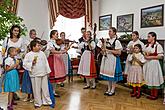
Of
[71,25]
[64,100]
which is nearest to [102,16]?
[71,25]

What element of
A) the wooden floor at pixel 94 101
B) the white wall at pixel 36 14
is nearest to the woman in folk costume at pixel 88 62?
the wooden floor at pixel 94 101

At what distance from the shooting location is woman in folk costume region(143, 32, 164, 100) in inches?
173

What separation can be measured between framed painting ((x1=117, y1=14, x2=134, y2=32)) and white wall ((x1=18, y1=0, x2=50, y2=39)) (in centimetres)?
202

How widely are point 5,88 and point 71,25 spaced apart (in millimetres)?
3945

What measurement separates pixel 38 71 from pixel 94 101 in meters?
1.23

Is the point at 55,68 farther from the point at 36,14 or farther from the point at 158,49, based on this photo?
the point at 36,14

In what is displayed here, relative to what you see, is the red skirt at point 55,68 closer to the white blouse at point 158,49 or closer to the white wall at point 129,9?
the white blouse at point 158,49

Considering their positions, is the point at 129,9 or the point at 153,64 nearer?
the point at 153,64

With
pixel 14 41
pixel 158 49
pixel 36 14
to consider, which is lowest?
pixel 158 49

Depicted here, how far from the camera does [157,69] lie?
175 inches

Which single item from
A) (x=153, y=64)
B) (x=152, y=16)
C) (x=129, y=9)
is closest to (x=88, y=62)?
(x=153, y=64)

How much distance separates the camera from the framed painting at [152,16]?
198 inches

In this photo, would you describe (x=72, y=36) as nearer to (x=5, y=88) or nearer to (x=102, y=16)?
(x=102, y=16)

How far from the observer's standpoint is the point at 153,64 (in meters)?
4.44
